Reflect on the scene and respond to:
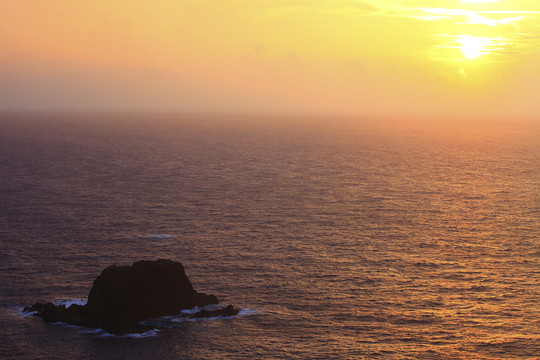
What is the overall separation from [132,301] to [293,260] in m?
26.7

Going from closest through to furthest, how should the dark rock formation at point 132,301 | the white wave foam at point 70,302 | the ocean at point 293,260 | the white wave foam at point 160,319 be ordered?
the ocean at point 293,260, the white wave foam at point 160,319, the dark rock formation at point 132,301, the white wave foam at point 70,302

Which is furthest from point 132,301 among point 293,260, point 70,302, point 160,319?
point 293,260

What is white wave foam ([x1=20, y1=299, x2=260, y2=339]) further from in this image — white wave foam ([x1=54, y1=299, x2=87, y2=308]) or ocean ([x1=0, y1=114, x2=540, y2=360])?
ocean ([x1=0, y1=114, x2=540, y2=360])

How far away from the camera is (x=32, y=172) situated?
164m

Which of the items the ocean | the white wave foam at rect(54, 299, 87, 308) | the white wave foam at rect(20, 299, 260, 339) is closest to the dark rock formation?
the white wave foam at rect(20, 299, 260, 339)

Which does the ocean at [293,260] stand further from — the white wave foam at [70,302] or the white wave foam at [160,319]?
the white wave foam at [70,302]

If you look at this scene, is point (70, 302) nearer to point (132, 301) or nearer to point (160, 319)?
point (132, 301)

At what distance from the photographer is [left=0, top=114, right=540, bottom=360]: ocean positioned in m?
58.4

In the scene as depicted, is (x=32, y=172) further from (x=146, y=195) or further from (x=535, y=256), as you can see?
(x=535, y=256)

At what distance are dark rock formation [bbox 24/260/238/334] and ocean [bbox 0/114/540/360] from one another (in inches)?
62.6

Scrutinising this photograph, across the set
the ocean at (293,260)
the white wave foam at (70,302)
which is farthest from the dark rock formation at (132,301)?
the white wave foam at (70,302)

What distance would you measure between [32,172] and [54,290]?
103488 mm

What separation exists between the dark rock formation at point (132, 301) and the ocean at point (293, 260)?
5.22 feet

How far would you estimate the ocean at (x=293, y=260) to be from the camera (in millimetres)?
58375
